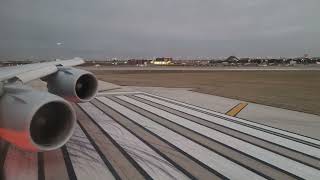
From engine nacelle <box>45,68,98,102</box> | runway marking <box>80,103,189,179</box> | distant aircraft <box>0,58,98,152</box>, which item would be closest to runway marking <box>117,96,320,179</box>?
runway marking <box>80,103,189,179</box>

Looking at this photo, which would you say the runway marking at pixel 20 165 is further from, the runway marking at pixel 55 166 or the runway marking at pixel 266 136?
the runway marking at pixel 266 136

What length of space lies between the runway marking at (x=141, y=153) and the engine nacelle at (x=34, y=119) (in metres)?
1.55

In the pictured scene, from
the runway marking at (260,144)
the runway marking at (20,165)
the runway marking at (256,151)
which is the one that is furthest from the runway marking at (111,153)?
the runway marking at (256,151)

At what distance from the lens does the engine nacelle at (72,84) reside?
7.65 m

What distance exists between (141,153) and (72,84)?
255cm

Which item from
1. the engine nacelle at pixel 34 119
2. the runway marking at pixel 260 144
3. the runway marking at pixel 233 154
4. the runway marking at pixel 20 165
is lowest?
the runway marking at pixel 260 144

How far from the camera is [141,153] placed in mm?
6340

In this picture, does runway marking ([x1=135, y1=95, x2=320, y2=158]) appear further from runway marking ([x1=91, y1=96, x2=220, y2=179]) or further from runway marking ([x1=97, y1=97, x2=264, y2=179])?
runway marking ([x1=91, y1=96, x2=220, y2=179])

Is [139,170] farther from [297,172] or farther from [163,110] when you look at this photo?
[163,110]

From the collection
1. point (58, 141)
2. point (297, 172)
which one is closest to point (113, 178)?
point (58, 141)

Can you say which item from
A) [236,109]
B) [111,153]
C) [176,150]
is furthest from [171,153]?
[236,109]

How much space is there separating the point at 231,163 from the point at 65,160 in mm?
3031

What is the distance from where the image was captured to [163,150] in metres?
6.59

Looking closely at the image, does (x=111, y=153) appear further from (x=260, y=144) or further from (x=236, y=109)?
(x=236, y=109)
